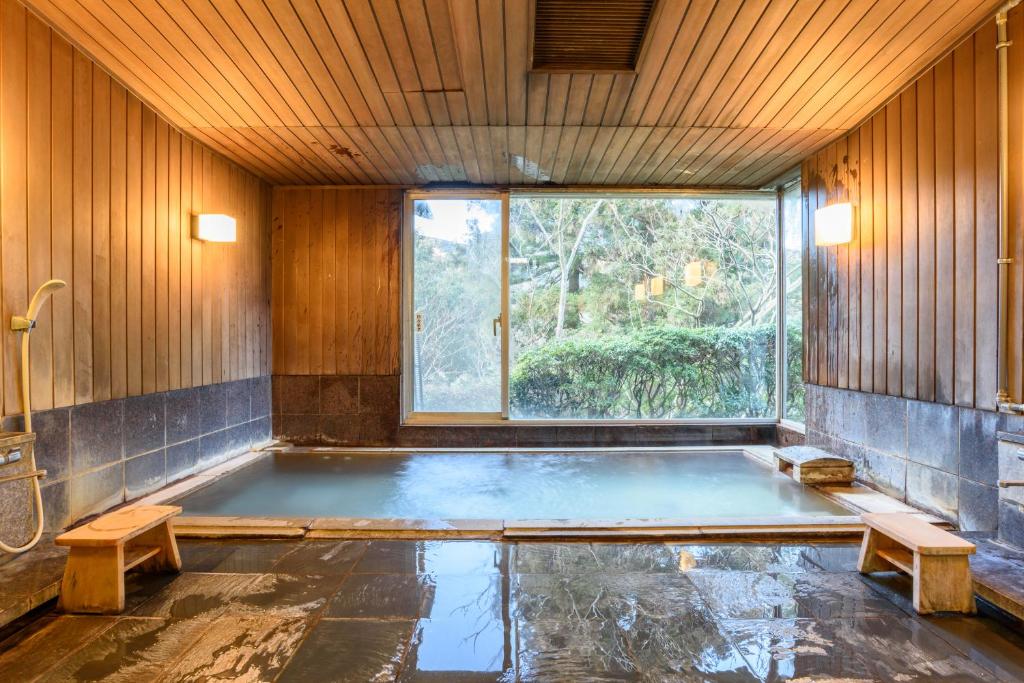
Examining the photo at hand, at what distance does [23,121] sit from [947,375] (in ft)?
14.1

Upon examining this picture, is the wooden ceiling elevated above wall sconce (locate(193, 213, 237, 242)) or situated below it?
above

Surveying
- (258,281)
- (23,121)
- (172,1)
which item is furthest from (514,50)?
(258,281)

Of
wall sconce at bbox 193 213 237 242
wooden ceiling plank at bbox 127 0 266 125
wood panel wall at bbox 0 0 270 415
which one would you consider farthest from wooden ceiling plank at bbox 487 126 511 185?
wood panel wall at bbox 0 0 270 415

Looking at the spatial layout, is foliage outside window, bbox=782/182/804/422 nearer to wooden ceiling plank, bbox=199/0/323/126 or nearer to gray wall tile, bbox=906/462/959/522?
gray wall tile, bbox=906/462/959/522

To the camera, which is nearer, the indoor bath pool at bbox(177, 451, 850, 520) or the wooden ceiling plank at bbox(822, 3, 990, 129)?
the wooden ceiling plank at bbox(822, 3, 990, 129)

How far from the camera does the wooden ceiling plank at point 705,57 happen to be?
2311 mm

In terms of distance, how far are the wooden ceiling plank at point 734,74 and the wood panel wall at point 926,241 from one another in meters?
0.89

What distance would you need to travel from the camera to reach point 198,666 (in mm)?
1516

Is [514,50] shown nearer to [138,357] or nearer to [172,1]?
[172,1]

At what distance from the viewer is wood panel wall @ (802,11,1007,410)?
93.1 inches

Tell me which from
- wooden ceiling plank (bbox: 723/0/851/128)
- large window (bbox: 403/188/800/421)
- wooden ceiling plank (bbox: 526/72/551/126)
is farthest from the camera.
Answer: large window (bbox: 403/188/800/421)

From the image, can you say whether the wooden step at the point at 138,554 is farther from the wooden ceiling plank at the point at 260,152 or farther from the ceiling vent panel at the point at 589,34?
the ceiling vent panel at the point at 589,34

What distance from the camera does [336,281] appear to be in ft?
15.4

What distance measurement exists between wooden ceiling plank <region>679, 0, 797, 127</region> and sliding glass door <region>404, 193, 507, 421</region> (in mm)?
1978
